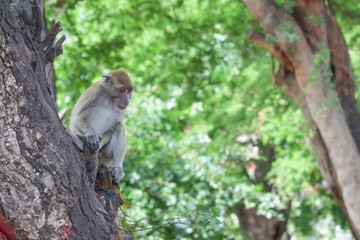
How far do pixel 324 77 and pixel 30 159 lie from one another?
7329mm

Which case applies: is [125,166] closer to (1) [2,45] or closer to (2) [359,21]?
(2) [359,21]

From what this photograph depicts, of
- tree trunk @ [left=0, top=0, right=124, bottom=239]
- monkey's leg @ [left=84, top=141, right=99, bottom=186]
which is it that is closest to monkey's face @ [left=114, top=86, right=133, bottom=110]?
monkey's leg @ [left=84, top=141, right=99, bottom=186]

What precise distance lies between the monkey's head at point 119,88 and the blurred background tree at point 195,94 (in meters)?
3.78

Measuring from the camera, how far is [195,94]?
48.3ft

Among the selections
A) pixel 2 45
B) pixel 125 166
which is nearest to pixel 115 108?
pixel 2 45

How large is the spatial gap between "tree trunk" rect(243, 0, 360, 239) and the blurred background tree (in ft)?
3.95

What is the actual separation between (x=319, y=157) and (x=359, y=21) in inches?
93.9

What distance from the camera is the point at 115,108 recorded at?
7164mm

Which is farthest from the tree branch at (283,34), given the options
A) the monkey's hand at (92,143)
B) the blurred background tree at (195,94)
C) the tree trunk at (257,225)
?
the tree trunk at (257,225)

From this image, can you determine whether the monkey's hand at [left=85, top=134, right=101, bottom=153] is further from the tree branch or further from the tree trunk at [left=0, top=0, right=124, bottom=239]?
the tree branch

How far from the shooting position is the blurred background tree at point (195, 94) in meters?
11.7

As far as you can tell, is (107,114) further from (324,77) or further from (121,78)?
(324,77)

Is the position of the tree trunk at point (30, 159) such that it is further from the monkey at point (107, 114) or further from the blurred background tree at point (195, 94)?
the blurred background tree at point (195, 94)

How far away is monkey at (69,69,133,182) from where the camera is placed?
22.0 feet
